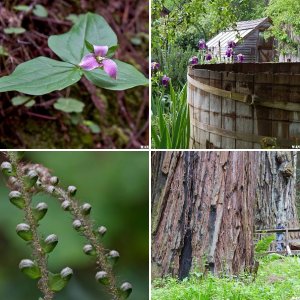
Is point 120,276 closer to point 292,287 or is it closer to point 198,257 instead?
point 198,257

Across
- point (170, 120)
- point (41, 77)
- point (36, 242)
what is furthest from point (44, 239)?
point (170, 120)

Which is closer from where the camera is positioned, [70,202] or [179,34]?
[70,202]

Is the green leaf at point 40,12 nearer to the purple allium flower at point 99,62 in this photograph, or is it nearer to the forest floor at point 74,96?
the forest floor at point 74,96

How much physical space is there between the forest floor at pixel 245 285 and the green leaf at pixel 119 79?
45 centimetres

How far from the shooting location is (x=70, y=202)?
69 centimetres

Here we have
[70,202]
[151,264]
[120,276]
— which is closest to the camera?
[70,202]

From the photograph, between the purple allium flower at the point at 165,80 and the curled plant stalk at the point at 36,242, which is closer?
the curled plant stalk at the point at 36,242

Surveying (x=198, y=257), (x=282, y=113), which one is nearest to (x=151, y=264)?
(x=198, y=257)

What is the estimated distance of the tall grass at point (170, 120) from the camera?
3.27 feet

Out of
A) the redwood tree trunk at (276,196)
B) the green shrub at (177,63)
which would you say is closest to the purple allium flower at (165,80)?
the green shrub at (177,63)

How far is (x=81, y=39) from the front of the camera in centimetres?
82

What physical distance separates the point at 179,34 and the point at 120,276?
1.48ft

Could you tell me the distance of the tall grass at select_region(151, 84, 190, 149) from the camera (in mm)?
998

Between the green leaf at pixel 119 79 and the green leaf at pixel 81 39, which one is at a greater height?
the green leaf at pixel 81 39
